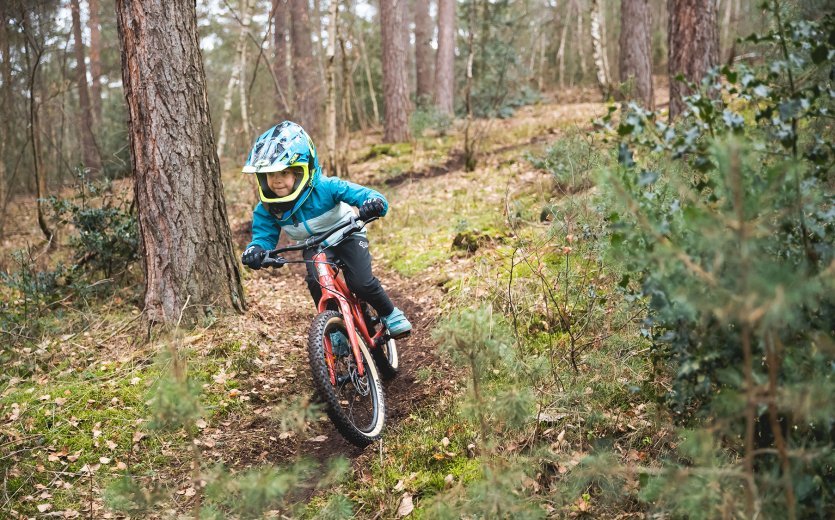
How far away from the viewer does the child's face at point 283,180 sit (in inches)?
171

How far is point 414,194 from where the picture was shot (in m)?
10.8

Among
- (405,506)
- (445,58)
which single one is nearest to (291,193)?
(405,506)

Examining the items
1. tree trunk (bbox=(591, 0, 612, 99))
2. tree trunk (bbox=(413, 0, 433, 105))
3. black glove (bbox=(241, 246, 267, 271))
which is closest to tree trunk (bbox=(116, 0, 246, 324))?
black glove (bbox=(241, 246, 267, 271))

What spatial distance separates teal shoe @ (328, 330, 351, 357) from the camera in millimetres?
4383

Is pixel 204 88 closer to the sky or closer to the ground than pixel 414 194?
closer to the sky

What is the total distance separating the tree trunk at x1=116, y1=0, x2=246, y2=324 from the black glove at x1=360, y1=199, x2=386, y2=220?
2229 mm

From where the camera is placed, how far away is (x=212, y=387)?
508 centimetres

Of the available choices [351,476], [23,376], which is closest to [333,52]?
[23,376]

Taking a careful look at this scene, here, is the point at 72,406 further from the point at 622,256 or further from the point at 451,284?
the point at 622,256

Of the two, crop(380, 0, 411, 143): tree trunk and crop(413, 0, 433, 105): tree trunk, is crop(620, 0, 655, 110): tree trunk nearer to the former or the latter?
crop(380, 0, 411, 143): tree trunk

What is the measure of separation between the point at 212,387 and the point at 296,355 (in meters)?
0.96

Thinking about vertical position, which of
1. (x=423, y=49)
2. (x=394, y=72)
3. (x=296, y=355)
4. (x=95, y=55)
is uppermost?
(x=95, y=55)

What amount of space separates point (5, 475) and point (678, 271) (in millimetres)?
4226

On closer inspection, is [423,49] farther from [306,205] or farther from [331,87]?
[306,205]
